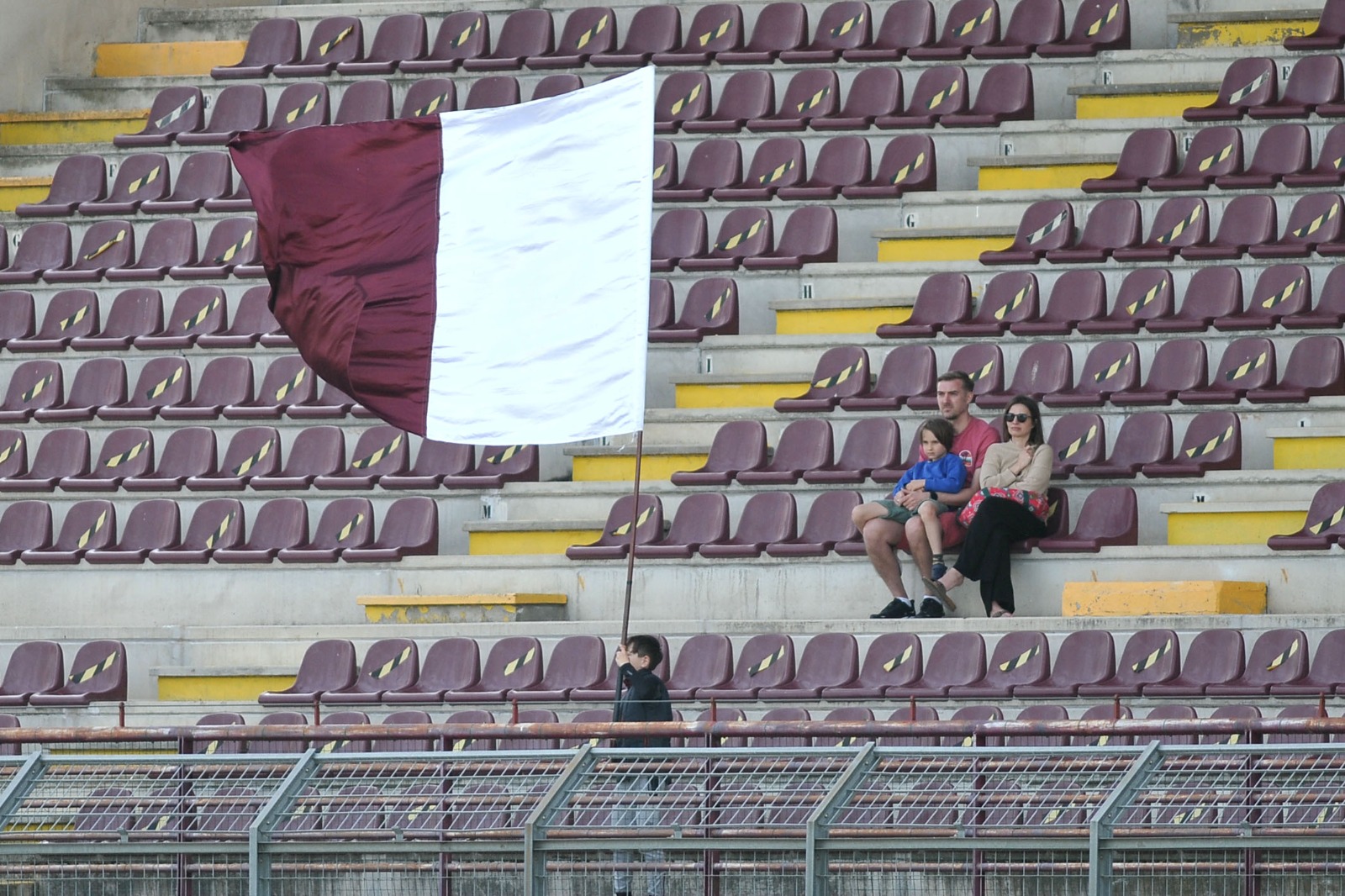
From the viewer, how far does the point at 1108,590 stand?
11.7m

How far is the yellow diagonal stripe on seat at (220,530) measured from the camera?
46.1 ft

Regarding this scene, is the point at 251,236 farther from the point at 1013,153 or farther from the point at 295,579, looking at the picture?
the point at 1013,153

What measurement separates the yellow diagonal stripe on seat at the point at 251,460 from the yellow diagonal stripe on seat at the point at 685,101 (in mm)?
4010

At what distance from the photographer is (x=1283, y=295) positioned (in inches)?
527

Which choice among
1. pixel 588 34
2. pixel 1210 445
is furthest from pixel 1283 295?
pixel 588 34

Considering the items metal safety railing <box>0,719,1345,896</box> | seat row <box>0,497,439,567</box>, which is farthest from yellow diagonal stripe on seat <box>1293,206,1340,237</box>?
metal safety railing <box>0,719,1345,896</box>

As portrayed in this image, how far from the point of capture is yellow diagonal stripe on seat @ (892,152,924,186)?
15.4 meters

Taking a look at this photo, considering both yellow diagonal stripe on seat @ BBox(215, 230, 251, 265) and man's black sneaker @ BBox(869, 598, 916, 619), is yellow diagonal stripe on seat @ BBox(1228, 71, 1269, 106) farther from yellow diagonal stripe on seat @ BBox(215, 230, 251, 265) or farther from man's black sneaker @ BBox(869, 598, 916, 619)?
yellow diagonal stripe on seat @ BBox(215, 230, 251, 265)

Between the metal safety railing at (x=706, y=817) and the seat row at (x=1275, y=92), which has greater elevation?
the seat row at (x=1275, y=92)

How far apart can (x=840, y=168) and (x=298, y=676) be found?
539 cm

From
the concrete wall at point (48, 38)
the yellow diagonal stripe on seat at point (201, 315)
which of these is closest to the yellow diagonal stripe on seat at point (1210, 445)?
Answer: the yellow diagonal stripe on seat at point (201, 315)

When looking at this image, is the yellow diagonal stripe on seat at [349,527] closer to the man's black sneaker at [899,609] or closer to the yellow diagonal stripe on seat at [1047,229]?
the man's black sneaker at [899,609]

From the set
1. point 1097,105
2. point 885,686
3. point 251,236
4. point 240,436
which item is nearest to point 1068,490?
point 885,686

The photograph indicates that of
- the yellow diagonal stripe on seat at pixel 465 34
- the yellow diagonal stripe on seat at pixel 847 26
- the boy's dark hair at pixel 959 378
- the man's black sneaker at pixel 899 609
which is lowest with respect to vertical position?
the man's black sneaker at pixel 899 609
